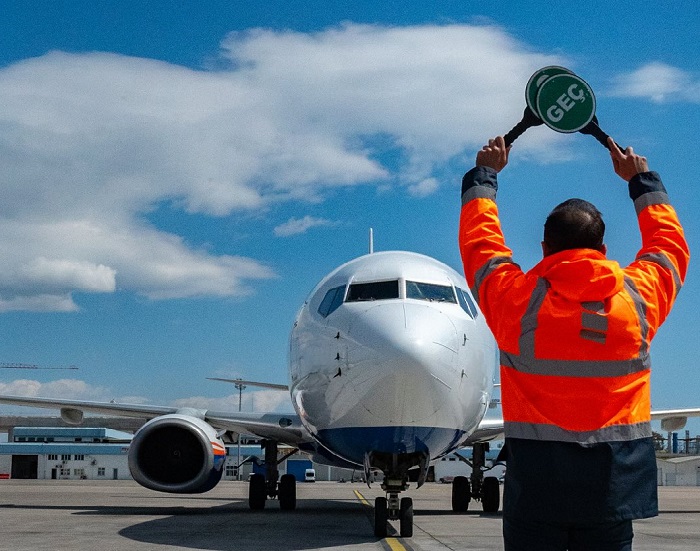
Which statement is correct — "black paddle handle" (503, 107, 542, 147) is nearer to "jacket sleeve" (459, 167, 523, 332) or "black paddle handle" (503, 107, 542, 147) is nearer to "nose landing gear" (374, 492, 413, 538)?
"jacket sleeve" (459, 167, 523, 332)

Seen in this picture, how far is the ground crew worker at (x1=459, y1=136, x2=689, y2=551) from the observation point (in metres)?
2.62

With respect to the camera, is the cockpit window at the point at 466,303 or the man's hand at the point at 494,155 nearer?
the man's hand at the point at 494,155

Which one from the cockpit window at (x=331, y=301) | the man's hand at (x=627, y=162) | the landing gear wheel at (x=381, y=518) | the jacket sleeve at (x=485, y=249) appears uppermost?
the cockpit window at (x=331, y=301)

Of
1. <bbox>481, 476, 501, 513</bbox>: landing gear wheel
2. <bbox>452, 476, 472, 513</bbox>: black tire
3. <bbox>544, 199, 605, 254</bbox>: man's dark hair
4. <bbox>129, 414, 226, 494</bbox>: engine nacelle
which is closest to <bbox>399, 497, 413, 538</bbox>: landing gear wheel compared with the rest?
<bbox>129, 414, 226, 494</bbox>: engine nacelle

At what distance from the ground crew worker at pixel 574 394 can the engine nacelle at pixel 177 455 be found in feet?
39.2

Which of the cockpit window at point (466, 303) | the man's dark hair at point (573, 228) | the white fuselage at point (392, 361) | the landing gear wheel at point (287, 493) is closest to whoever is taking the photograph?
the man's dark hair at point (573, 228)

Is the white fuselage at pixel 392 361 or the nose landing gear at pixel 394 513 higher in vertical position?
the white fuselage at pixel 392 361

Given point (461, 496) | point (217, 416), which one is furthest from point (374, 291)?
point (461, 496)

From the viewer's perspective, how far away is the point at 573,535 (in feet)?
8.89

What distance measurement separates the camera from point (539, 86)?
2955 mm

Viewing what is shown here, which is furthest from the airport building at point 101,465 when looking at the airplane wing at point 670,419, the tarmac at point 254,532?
the tarmac at point 254,532

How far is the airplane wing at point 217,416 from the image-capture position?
15727 millimetres

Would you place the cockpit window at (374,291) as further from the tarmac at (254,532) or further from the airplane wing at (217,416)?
the airplane wing at (217,416)

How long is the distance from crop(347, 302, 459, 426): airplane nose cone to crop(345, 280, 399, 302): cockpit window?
1.86 ft
